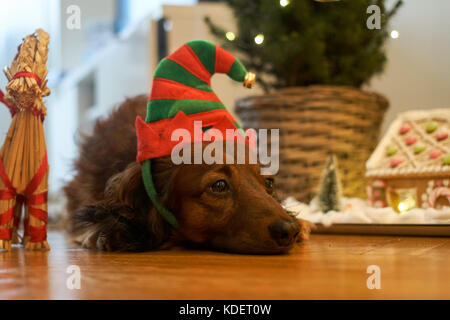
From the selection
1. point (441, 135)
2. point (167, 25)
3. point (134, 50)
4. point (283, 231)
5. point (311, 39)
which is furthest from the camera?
point (134, 50)

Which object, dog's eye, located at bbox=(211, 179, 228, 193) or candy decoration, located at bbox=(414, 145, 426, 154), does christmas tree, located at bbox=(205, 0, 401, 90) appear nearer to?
candy decoration, located at bbox=(414, 145, 426, 154)

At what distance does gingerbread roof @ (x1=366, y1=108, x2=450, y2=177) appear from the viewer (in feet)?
5.38

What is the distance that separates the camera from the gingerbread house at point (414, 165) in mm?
1608

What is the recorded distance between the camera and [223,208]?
1078 millimetres

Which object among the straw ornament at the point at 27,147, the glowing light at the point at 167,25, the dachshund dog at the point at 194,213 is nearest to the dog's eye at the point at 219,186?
the dachshund dog at the point at 194,213

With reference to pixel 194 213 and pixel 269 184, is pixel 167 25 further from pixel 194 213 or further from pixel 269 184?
pixel 194 213

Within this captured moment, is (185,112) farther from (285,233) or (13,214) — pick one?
(13,214)

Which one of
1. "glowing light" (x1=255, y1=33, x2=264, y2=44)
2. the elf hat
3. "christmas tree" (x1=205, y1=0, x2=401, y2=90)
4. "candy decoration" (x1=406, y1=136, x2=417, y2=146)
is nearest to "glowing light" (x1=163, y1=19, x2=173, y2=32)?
"christmas tree" (x1=205, y1=0, x2=401, y2=90)

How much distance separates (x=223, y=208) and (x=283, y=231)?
146 mm

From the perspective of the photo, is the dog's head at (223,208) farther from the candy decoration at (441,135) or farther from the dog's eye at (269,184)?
the candy decoration at (441,135)

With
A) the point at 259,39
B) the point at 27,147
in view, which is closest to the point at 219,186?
the point at 27,147

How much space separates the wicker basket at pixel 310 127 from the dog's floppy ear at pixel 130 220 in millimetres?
982

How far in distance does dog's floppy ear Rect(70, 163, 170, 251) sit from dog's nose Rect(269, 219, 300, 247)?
279mm

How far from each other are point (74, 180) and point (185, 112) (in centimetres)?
66
